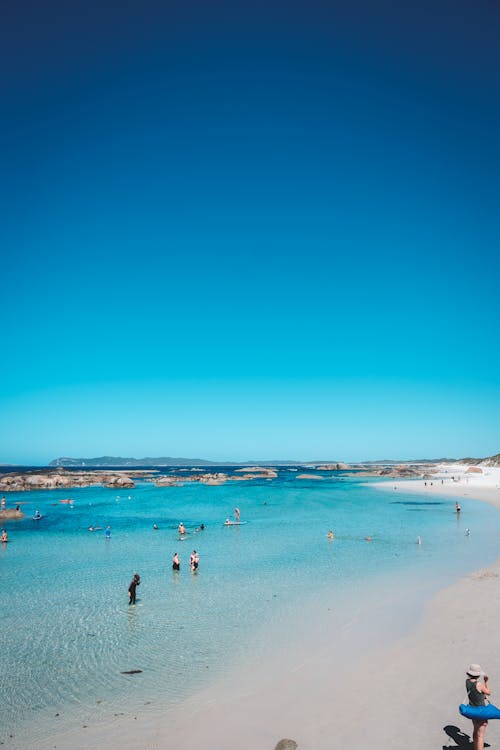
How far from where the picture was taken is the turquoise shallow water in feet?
43.3

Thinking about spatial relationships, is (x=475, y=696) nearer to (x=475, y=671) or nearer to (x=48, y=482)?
(x=475, y=671)

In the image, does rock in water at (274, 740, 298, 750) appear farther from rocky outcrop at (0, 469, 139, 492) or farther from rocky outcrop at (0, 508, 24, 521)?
rocky outcrop at (0, 469, 139, 492)

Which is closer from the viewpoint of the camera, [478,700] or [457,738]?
[478,700]

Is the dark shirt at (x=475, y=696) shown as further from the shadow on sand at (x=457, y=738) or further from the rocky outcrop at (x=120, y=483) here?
the rocky outcrop at (x=120, y=483)

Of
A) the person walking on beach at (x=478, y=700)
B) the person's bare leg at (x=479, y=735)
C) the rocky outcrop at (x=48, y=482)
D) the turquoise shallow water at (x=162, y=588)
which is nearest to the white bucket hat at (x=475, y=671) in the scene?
the person walking on beach at (x=478, y=700)

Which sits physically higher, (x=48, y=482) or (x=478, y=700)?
(x=478, y=700)

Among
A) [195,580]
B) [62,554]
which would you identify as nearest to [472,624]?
[195,580]

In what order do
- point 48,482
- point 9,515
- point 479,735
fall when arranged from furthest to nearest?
point 48,482, point 9,515, point 479,735

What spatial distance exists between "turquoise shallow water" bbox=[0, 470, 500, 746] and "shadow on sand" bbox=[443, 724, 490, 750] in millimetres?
6290

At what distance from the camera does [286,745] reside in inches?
380

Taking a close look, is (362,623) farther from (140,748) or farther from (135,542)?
(135,542)

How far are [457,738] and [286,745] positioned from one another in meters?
3.41

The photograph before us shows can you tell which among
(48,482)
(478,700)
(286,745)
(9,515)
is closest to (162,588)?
(286,745)

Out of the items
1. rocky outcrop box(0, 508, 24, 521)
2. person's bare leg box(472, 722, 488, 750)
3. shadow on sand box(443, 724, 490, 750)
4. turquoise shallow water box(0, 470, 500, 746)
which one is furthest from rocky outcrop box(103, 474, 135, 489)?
person's bare leg box(472, 722, 488, 750)
